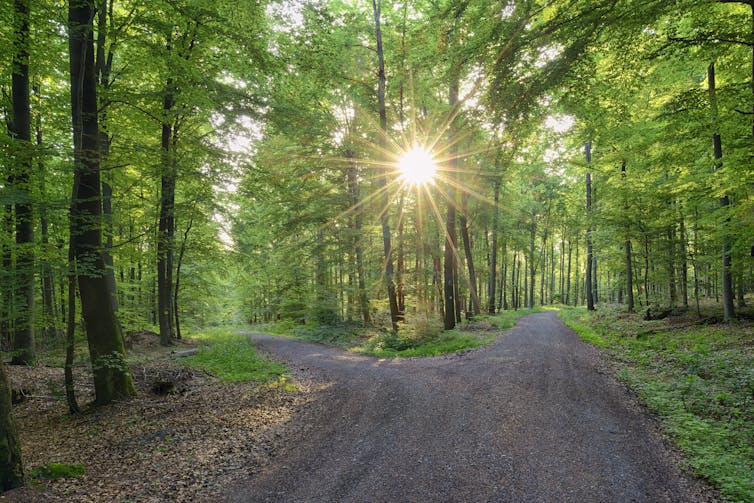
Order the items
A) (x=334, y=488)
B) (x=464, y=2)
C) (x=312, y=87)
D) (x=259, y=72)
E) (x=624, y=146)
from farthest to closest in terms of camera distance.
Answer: (x=624, y=146) < (x=312, y=87) < (x=259, y=72) < (x=464, y=2) < (x=334, y=488)

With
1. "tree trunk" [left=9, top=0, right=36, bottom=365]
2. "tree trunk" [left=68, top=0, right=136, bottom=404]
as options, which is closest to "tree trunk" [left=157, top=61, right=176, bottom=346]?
"tree trunk" [left=9, top=0, right=36, bottom=365]

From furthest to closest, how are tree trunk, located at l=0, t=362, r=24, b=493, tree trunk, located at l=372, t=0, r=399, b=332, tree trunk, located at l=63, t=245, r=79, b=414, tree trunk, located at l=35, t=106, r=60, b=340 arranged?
tree trunk, located at l=372, t=0, r=399, b=332
tree trunk, located at l=35, t=106, r=60, b=340
tree trunk, located at l=63, t=245, r=79, b=414
tree trunk, located at l=0, t=362, r=24, b=493

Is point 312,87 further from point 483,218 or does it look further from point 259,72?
point 483,218

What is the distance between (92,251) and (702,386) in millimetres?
12753

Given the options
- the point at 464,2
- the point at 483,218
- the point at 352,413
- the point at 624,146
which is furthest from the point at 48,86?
the point at 624,146

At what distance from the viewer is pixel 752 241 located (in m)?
10.7

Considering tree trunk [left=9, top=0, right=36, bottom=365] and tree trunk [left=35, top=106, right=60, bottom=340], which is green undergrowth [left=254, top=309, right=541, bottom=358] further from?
tree trunk [left=9, top=0, right=36, bottom=365]

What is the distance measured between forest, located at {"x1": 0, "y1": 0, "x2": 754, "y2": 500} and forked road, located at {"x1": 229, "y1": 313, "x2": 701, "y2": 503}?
13.1 ft

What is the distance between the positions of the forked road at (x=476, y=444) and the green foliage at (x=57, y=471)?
93.4 inches

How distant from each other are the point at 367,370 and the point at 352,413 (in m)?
3.36

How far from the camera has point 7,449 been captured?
14.0 ft

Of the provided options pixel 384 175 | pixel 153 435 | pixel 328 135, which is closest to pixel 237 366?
pixel 153 435

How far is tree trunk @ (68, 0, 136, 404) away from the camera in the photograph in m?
6.69

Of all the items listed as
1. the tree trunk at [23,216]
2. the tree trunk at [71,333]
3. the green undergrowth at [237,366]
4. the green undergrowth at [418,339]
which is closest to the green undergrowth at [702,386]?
the green undergrowth at [418,339]
